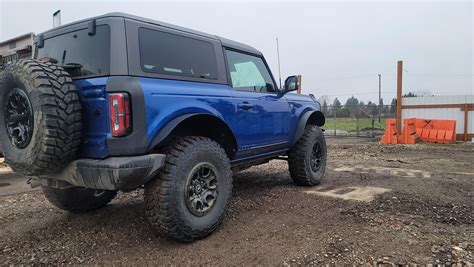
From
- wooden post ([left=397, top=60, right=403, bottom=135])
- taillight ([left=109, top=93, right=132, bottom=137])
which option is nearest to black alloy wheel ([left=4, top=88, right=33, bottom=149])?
taillight ([left=109, top=93, right=132, bottom=137])

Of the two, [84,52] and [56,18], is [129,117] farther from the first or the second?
[56,18]

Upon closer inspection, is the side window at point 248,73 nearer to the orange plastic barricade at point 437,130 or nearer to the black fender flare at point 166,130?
the black fender flare at point 166,130

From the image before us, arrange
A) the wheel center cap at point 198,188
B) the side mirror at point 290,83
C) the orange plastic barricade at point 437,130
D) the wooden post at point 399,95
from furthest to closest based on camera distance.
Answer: the wooden post at point 399,95
the orange plastic barricade at point 437,130
the side mirror at point 290,83
the wheel center cap at point 198,188

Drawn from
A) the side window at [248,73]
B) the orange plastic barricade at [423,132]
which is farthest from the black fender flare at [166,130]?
the orange plastic barricade at [423,132]

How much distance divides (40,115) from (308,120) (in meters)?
4.18

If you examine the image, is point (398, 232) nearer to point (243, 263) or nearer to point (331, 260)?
point (331, 260)

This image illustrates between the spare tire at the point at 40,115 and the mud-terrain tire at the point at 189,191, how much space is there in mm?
783

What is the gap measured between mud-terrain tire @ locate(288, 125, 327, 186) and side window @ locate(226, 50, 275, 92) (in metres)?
1.06

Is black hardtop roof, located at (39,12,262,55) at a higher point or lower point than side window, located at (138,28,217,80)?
higher

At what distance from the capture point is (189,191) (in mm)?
3158

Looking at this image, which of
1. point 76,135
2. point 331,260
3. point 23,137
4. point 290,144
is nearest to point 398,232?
point 331,260

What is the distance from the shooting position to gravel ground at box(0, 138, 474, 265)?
2.88 meters

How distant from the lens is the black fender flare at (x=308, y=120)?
17.1 feet

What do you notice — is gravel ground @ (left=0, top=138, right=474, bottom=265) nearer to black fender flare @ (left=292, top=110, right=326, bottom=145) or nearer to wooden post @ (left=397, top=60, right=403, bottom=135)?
black fender flare @ (left=292, top=110, right=326, bottom=145)
